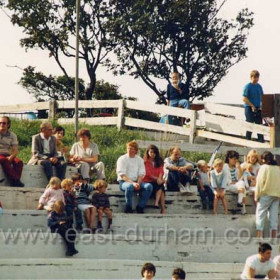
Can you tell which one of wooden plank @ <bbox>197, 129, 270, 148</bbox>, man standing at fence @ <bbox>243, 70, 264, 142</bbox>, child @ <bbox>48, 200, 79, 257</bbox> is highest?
man standing at fence @ <bbox>243, 70, 264, 142</bbox>

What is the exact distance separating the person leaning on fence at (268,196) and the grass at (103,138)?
6.03 metres

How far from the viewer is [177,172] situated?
21703mm

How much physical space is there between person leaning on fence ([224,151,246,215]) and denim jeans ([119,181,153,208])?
1489mm

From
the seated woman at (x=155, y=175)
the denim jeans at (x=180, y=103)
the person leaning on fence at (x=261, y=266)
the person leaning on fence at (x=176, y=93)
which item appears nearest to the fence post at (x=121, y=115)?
the person leaning on fence at (x=176, y=93)

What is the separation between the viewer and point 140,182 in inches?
818

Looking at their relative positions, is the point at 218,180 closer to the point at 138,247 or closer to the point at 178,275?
the point at 138,247

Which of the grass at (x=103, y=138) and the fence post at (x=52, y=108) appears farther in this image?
the fence post at (x=52, y=108)

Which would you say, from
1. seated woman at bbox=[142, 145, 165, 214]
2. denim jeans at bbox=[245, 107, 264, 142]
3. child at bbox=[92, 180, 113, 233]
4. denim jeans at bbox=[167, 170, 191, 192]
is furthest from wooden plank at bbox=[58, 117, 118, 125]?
child at bbox=[92, 180, 113, 233]

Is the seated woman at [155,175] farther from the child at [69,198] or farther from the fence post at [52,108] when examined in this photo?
the fence post at [52,108]

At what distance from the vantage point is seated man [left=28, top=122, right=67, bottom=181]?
69.4 feet

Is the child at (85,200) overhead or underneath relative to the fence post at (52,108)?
underneath

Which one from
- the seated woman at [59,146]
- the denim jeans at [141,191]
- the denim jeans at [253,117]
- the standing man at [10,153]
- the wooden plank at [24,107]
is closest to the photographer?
the denim jeans at [141,191]

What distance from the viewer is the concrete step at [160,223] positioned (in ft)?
63.7

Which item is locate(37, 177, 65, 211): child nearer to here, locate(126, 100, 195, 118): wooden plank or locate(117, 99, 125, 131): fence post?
locate(126, 100, 195, 118): wooden plank
